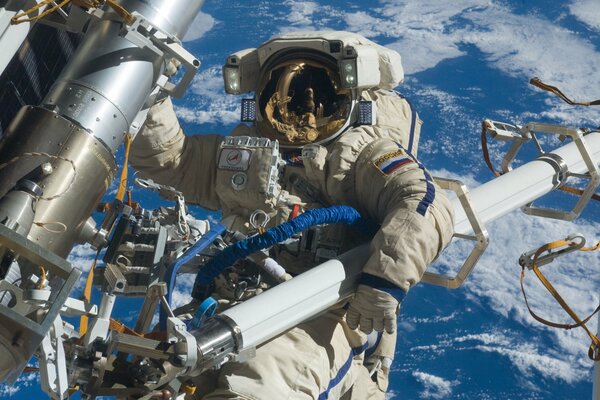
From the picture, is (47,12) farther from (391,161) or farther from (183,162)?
(391,161)

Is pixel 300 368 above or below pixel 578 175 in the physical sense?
below

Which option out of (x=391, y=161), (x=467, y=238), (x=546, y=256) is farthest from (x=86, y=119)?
(x=546, y=256)

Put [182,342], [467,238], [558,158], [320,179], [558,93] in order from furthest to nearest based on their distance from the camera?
[558,93] → [558,158] → [320,179] → [467,238] → [182,342]

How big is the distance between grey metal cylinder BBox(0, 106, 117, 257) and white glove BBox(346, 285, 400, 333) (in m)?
1.54

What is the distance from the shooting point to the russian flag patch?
21.4 feet

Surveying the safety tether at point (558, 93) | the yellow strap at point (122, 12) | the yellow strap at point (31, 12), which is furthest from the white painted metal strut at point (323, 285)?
the yellow strap at point (31, 12)

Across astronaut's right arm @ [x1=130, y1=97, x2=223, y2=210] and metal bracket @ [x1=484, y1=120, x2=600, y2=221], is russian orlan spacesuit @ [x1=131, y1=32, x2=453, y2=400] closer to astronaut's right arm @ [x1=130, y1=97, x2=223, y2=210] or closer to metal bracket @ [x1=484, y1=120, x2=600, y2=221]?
astronaut's right arm @ [x1=130, y1=97, x2=223, y2=210]

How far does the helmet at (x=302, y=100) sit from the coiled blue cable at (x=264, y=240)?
2.91 feet

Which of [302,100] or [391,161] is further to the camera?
[302,100]

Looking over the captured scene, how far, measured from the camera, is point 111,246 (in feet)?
19.0

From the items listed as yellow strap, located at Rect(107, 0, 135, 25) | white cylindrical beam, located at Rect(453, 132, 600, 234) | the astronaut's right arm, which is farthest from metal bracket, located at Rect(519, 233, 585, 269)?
yellow strap, located at Rect(107, 0, 135, 25)

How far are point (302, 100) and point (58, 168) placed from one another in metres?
2.30

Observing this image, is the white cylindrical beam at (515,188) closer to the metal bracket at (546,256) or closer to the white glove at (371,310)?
the metal bracket at (546,256)

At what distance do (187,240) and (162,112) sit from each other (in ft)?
4.25
